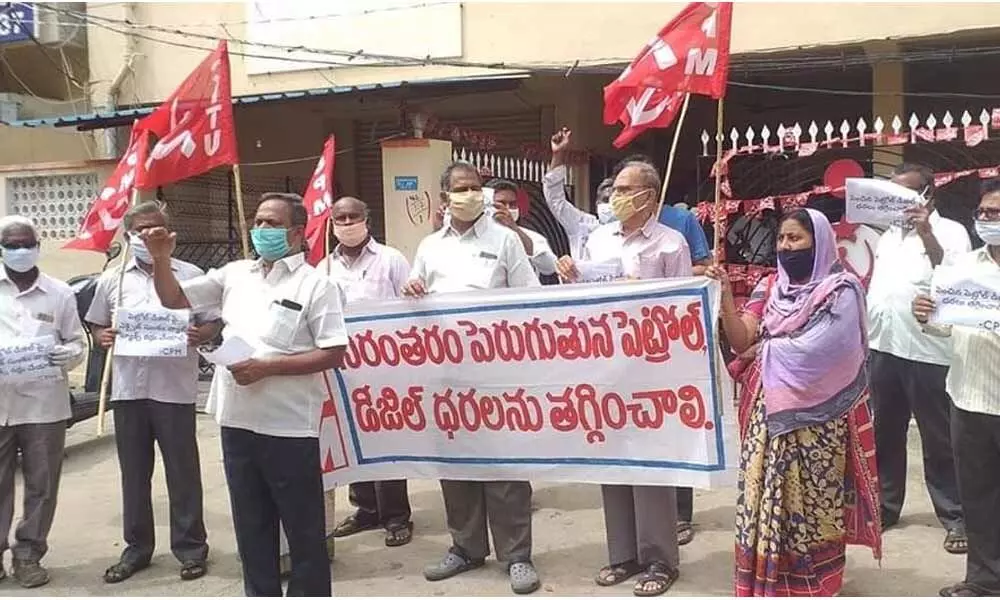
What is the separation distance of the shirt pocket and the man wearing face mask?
1.35m

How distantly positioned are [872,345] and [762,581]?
159 centimetres

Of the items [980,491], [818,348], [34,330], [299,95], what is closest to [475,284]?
[818,348]

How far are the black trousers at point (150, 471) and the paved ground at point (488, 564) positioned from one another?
147 millimetres

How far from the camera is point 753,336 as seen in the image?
12.0 ft

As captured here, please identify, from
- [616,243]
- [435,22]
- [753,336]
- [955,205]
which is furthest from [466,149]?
[753,336]

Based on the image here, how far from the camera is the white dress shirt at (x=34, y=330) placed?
13.9 ft

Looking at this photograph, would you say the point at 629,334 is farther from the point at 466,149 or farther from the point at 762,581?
the point at 466,149

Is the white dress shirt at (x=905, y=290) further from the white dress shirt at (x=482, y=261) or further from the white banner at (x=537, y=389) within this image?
the white dress shirt at (x=482, y=261)

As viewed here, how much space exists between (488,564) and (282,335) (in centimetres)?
166

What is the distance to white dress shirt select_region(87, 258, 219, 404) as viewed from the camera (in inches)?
170

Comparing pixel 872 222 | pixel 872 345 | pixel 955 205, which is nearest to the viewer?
pixel 872 222

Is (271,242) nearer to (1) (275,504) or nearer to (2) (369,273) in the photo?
(1) (275,504)

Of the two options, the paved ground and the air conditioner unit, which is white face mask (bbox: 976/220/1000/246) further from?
the air conditioner unit

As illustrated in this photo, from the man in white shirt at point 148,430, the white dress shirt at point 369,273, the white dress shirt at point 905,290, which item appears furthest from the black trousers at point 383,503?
the white dress shirt at point 905,290
